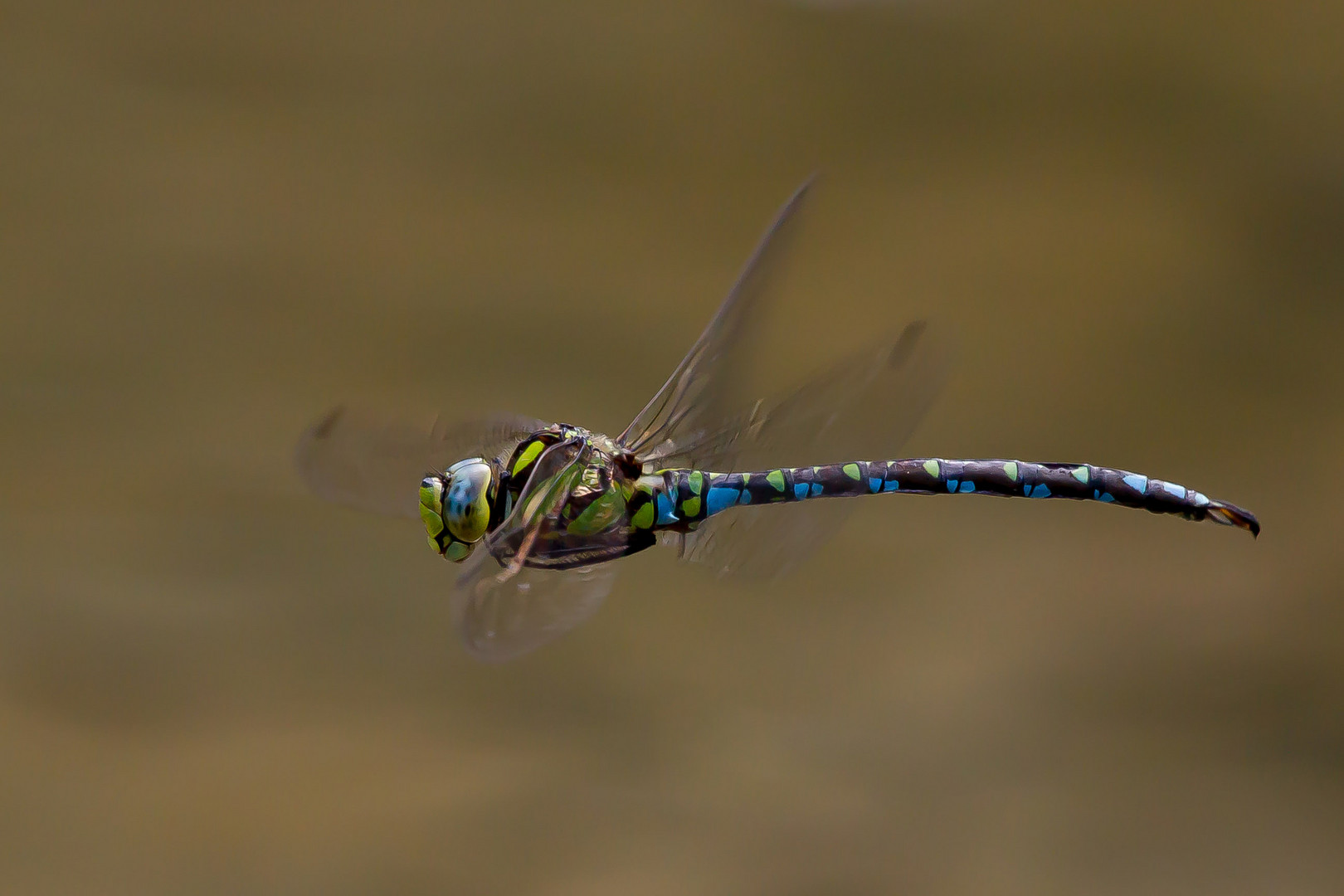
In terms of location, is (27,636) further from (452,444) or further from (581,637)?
(452,444)

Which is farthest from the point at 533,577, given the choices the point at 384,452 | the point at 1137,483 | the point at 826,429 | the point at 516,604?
the point at 1137,483

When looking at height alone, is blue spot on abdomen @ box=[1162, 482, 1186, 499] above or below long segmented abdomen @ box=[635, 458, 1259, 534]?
below

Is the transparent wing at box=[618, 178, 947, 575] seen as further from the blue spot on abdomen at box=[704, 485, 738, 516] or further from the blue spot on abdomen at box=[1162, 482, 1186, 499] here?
the blue spot on abdomen at box=[1162, 482, 1186, 499]

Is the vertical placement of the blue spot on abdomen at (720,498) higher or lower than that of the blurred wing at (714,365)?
lower

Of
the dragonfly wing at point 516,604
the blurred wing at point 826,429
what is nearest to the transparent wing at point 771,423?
the blurred wing at point 826,429

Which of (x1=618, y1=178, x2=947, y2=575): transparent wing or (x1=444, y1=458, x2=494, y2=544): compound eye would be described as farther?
(x1=618, y1=178, x2=947, y2=575): transparent wing

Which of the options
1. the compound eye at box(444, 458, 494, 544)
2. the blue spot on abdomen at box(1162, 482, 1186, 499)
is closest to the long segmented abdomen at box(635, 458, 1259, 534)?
the blue spot on abdomen at box(1162, 482, 1186, 499)

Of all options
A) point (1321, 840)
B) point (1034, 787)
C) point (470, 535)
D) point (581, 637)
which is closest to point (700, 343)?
point (470, 535)

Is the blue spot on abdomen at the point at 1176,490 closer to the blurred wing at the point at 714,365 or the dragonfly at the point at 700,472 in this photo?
the dragonfly at the point at 700,472
